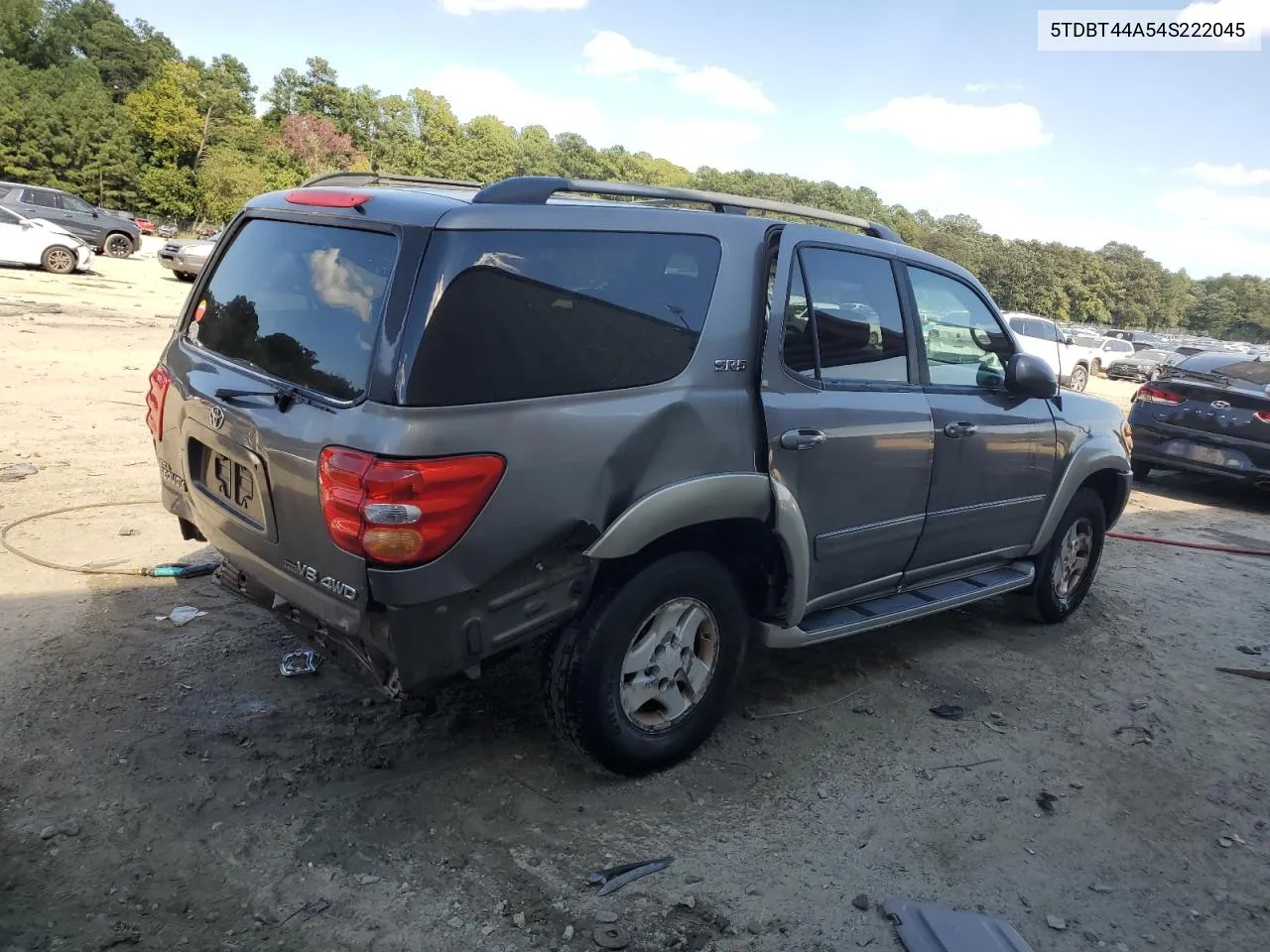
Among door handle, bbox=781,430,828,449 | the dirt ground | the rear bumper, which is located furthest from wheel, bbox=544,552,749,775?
the rear bumper

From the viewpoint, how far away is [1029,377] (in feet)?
14.6

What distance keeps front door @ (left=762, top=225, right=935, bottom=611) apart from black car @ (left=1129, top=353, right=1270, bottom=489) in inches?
269

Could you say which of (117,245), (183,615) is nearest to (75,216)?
(117,245)

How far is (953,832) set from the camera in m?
3.27

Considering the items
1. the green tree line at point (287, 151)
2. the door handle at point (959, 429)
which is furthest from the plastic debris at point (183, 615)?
the green tree line at point (287, 151)

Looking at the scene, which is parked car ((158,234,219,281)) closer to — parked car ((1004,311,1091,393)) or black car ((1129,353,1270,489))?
parked car ((1004,311,1091,393))

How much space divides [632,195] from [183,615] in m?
2.83

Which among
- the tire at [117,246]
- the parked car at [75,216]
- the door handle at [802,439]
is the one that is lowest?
the door handle at [802,439]

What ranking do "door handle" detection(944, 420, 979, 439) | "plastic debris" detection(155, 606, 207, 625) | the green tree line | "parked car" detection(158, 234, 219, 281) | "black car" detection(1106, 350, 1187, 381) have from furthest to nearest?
1. the green tree line
2. "black car" detection(1106, 350, 1187, 381)
3. "parked car" detection(158, 234, 219, 281)
4. "plastic debris" detection(155, 606, 207, 625)
5. "door handle" detection(944, 420, 979, 439)

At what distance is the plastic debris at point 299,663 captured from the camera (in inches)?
153

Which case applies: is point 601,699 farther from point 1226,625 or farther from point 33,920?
point 1226,625

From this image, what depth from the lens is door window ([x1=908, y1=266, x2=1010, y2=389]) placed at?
167 inches

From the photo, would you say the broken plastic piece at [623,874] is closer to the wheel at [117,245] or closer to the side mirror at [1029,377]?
the side mirror at [1029,377]

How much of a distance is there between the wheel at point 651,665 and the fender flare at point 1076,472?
7.49 feet
